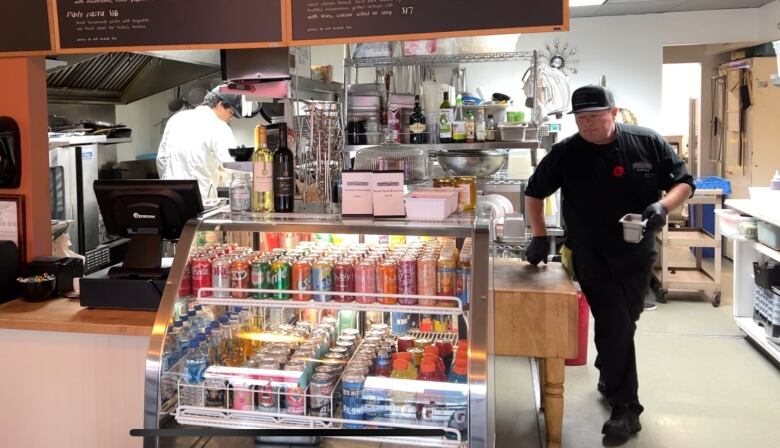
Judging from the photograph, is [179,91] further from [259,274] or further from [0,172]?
[259,274]

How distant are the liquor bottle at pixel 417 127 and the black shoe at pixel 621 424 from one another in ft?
5.95

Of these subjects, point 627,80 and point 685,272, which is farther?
point 627,80

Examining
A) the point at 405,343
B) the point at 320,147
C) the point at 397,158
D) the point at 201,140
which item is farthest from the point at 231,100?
the point at 405,343

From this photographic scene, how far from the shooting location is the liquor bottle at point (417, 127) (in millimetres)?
4016

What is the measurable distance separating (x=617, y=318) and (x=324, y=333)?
6.17ft

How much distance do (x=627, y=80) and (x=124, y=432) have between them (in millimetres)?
7067

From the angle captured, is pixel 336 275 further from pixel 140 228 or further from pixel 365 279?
pixel 140 228

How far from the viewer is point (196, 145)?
5.87 m

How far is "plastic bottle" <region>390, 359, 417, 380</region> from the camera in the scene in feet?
6.91

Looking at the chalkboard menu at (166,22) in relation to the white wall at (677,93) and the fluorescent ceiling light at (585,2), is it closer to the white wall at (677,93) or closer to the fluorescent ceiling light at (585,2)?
the fluorescent ceiling light at (585,2)

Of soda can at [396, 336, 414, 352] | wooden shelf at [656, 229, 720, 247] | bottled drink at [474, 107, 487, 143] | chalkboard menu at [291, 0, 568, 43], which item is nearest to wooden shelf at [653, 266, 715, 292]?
wooden shelf at [656, 229, 720, 247]

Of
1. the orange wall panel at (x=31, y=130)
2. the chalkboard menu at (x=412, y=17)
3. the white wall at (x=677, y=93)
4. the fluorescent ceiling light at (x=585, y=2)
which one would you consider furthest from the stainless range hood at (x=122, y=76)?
the white wall at (x=677, y=93)

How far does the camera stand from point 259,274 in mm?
2250

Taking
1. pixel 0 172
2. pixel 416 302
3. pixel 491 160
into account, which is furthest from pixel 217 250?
pixel 491 160
